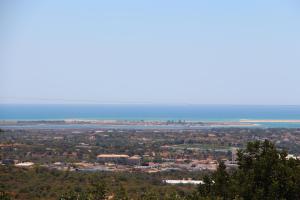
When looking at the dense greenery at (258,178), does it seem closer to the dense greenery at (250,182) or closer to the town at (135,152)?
the dense greenery at (250,182)

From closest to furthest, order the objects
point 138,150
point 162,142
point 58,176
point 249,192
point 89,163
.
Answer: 1. point 249,192
2. point 58,176
3. point 89,163
4. point 138,150
5. point 162,142

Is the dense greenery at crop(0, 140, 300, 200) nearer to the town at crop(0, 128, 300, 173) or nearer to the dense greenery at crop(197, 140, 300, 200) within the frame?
the dense greenery at crop(197, 140, 300, 200)

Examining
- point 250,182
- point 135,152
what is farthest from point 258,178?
point 135,152

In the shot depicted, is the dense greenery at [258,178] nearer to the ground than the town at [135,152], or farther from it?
farther from it

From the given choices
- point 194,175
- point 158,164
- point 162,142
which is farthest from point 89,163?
point 162,142

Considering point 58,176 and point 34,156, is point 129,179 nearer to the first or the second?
point 58,176

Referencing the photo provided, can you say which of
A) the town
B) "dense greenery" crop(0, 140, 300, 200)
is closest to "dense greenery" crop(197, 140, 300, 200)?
"dense greenery" crop(0, 140, 300, 200)

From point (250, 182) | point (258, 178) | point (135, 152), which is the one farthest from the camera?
point (135, 152)

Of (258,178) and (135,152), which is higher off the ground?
(258,178)

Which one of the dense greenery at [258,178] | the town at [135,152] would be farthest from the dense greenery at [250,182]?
the town at [135,152]

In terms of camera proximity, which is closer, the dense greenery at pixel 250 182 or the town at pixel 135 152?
the dense greenery at pixel 250 182

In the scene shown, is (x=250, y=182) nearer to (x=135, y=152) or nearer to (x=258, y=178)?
(x=258, y=178)
